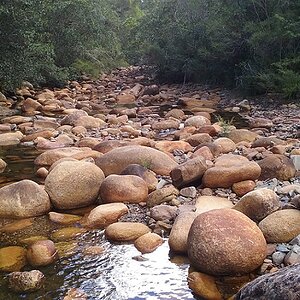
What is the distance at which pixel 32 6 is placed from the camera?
12.2 meters

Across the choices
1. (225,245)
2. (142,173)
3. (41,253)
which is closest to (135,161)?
(142,173)

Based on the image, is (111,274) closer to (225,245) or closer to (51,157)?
(225,245)

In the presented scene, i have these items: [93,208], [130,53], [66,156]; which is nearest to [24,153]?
[66,156]

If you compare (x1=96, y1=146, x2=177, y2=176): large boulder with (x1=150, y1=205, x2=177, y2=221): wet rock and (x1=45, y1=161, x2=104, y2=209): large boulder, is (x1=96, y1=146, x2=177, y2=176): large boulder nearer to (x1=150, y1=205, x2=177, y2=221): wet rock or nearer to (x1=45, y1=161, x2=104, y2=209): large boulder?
(x1=45, y1=161, x2=104, y2=209): large boulder

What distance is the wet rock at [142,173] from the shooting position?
5867 millimetres

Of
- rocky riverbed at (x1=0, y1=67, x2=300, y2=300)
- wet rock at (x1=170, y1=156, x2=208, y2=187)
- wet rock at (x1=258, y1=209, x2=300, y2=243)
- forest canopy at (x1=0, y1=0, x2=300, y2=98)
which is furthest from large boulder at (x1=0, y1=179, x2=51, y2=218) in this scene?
forest canopy at (x1=0, y1=0, x2=300, y2=98)

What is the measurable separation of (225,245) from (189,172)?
6.84 feet

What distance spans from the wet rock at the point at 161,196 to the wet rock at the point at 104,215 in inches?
14.8

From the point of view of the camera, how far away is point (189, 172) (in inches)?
223

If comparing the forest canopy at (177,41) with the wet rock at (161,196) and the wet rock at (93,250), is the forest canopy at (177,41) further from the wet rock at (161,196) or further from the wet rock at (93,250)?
the wet rock at (93,250)

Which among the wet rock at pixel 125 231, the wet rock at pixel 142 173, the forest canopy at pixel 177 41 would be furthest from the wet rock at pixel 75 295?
the forest canopy at pixel 177 41

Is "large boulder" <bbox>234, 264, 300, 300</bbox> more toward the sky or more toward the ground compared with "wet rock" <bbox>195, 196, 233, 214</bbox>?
more toward the sky

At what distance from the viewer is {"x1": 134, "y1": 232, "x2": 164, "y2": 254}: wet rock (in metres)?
4.23

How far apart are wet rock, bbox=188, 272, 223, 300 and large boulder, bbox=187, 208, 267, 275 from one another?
0.07m
